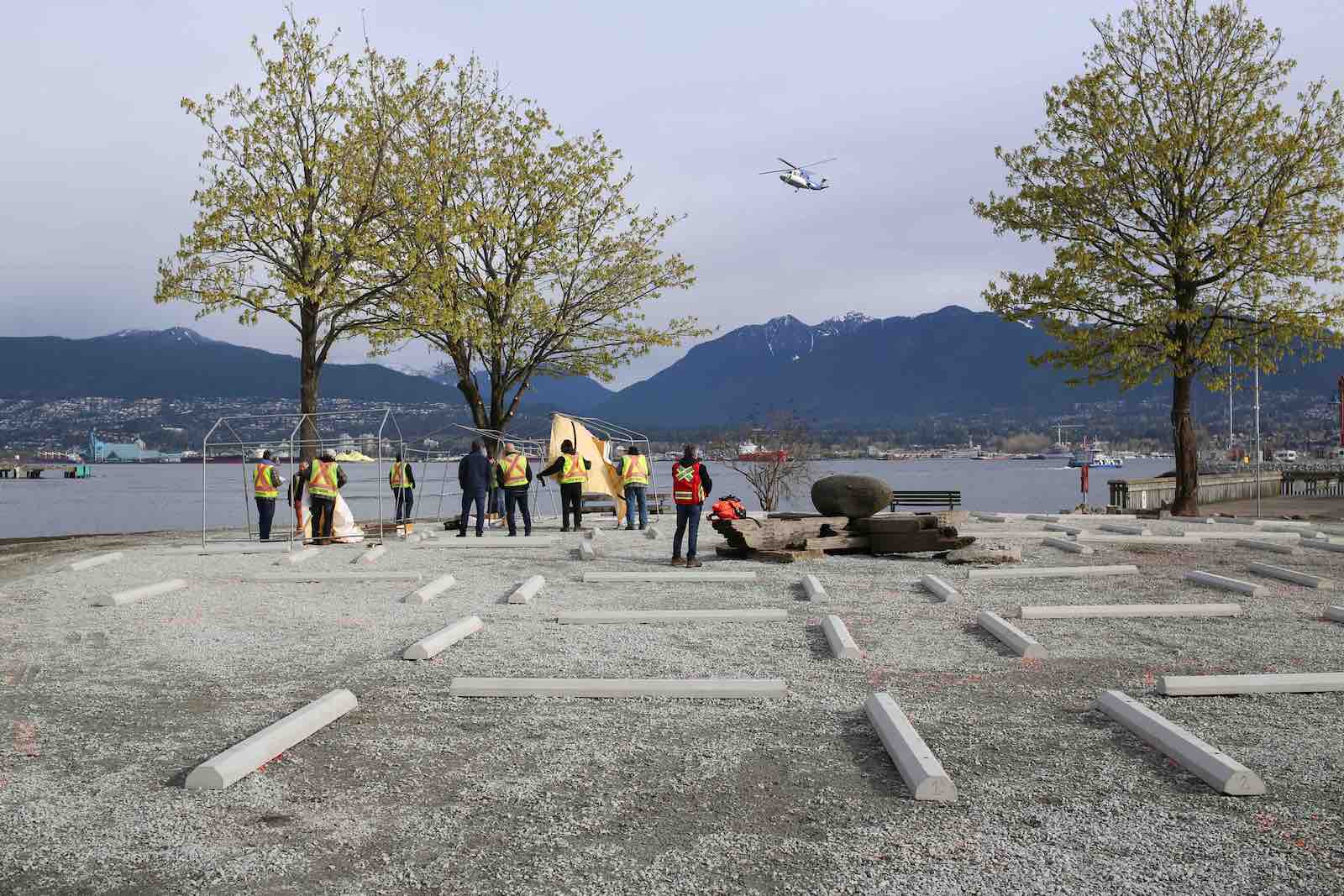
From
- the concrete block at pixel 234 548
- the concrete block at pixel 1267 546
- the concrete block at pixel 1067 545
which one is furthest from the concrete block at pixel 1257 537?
the concrete block at pixel 234 548

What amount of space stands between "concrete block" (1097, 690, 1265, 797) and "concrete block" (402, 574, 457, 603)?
7680mm

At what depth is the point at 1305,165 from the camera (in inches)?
915

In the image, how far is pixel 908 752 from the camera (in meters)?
5.45

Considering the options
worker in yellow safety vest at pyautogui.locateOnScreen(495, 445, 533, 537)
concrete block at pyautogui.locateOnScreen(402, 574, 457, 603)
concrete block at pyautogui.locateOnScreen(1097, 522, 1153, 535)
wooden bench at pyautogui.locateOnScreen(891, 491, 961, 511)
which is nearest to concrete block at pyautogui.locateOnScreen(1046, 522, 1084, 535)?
concrete block at pyautogui.locateOnScreen(1097, 522, 1153, 535)

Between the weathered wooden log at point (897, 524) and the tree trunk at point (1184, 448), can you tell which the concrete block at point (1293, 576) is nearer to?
the weathered wooden log at point (897, 524)

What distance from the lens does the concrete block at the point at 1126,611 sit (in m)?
10.3

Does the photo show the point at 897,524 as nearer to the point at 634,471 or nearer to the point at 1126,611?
the point at 1126,611

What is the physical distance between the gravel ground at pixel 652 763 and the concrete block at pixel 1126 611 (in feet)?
0.67

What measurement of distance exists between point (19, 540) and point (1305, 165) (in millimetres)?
31024

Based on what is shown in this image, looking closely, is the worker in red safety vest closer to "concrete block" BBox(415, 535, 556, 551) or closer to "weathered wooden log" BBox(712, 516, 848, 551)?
"weathered wooden log" BBox(712, 516, 848, 551)

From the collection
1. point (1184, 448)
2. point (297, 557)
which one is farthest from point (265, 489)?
point (1184, 448)

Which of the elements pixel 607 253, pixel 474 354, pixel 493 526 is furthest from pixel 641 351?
pixel 493 526

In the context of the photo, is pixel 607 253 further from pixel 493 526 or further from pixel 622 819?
pixel 622 819

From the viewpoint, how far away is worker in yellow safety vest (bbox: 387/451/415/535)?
901 inches
